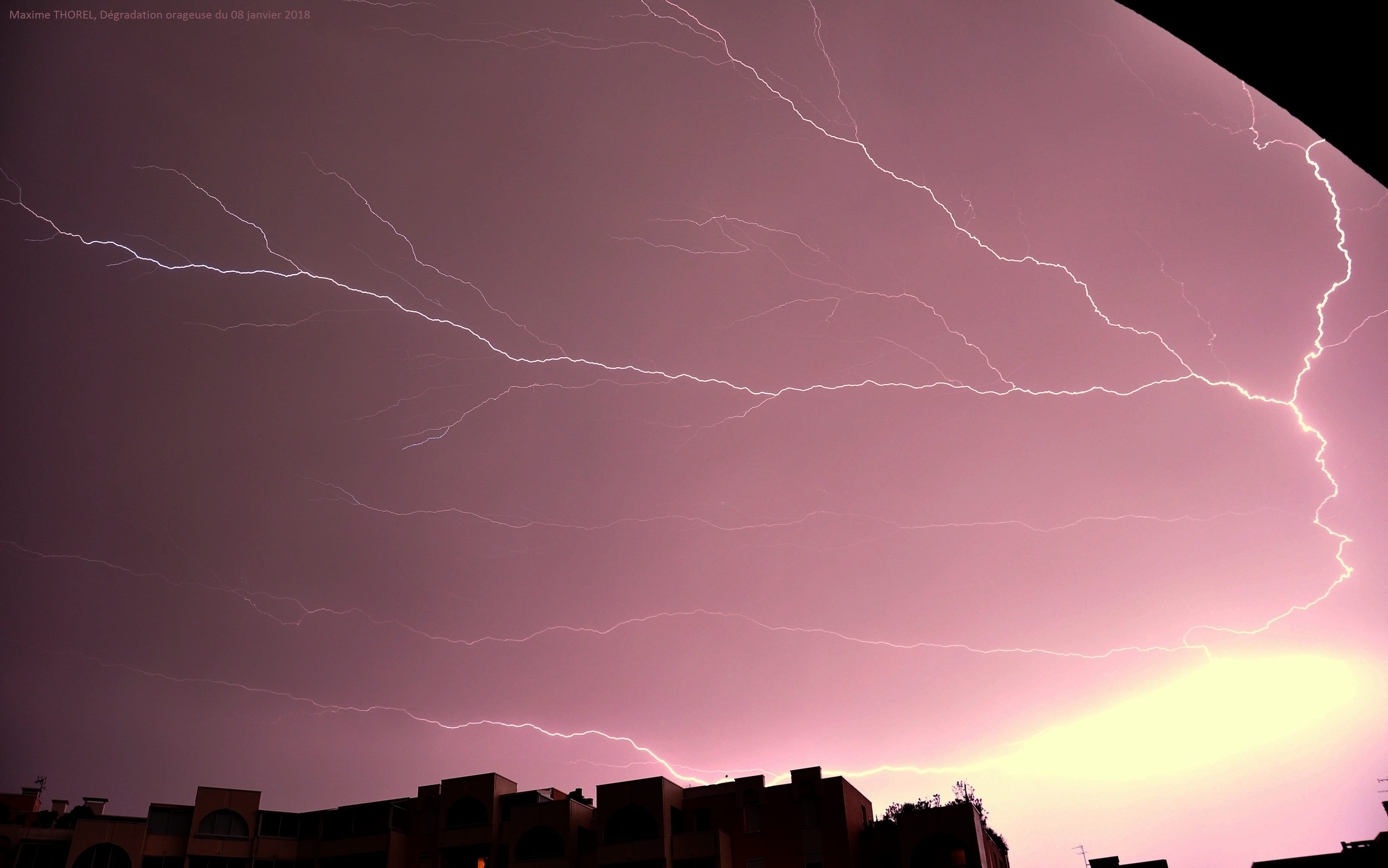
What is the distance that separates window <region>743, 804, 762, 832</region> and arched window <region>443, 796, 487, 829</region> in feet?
Answer: 26.3

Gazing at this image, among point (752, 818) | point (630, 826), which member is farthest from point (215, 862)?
point (752, 818)

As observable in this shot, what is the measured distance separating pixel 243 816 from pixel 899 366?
25.9m

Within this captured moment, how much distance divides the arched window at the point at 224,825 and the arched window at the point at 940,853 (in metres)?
20.5

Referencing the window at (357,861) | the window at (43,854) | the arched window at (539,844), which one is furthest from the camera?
the window at (357,861)

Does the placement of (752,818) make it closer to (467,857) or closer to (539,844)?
(539,844)

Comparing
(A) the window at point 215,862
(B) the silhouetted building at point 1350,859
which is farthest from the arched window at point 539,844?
(B) the silhouetted building at point 1350,859

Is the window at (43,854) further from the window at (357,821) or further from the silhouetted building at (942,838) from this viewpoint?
the silhouetted building at (942,838)

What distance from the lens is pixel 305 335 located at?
94.9ft

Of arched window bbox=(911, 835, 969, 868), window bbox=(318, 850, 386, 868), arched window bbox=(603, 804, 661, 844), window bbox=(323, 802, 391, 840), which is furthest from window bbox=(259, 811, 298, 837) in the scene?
arched window bbox=(911, 835, 969, 868)

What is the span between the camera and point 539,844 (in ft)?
80.5

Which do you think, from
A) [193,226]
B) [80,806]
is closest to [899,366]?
[193,226]

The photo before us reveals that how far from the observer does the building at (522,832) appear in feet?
76.0

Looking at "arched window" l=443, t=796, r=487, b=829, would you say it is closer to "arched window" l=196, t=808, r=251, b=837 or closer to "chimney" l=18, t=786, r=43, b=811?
"arched window" l=196, t=808, r=251, b=837

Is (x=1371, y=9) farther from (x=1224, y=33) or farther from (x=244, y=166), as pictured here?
(x=244, y=166)
